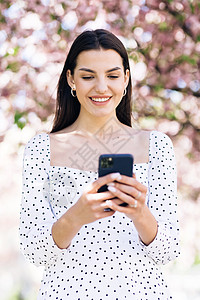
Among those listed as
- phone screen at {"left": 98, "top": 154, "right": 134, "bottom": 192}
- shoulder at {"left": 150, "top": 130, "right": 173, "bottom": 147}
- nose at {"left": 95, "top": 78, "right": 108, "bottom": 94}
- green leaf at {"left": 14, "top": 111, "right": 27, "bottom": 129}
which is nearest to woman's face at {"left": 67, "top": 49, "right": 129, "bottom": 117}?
nose at {"left": 95, "top": 78, "right": 108, "bottom": 94}

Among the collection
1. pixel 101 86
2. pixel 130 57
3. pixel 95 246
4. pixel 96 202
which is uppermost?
pixel 130 57

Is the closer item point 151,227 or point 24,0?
point 151,227

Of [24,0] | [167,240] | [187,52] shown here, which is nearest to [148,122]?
[187,52]

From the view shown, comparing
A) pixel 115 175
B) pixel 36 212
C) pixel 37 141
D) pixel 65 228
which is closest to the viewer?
pixel 115 175

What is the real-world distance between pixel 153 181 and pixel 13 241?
22.0 feet

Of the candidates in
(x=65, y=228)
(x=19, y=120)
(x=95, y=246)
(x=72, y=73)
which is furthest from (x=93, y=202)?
(x=19, y=120)

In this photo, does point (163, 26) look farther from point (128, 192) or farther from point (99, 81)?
point (128, 192)

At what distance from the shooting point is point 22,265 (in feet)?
32.1

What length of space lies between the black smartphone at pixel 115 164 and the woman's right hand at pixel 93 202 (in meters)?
0.04

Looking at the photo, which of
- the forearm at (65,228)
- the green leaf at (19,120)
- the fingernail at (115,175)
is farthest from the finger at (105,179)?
the green leaf at (19,120)

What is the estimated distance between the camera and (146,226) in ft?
6.98

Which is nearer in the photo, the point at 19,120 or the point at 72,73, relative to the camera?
the point at 72,73

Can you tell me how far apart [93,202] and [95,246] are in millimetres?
423

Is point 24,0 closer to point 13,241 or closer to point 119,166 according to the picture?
point 119,166
